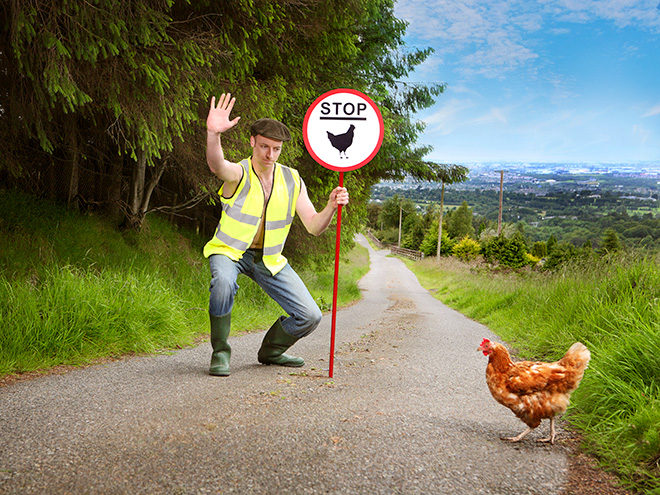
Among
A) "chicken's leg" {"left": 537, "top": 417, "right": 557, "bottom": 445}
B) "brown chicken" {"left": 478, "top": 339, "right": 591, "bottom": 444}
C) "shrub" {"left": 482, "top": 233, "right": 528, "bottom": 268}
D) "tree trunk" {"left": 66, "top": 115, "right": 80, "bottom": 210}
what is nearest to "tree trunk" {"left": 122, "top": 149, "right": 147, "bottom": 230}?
"tree trunk" {"left": 66, "top": 115, "right": 80, "bottom": 210}

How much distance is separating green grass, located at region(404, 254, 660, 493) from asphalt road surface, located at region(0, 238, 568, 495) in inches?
15.6

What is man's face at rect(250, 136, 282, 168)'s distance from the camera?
15.7ft

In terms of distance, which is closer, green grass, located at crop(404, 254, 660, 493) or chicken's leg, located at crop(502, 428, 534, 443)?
green grass, located at crop(404, 254, 660, 493)

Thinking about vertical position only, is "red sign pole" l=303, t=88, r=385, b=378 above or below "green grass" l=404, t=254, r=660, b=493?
above

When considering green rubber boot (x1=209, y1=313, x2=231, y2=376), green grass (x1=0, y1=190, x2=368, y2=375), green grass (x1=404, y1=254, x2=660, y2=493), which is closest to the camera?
green grass (x1=404, y1=254, x2=660, y2=493)

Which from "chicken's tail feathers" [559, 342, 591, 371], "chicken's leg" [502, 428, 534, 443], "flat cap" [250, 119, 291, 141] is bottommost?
"chicken's leg" [502, 428, 534, 443]

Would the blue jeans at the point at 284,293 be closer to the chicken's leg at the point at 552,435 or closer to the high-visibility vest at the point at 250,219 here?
the high-visibility vest at the point at 250,219

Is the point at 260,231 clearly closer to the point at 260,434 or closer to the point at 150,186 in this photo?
the point at 260,434

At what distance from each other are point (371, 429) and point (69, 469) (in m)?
1.79

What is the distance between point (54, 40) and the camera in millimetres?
Answer: 4586

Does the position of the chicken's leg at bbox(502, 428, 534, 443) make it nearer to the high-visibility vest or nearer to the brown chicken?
the brown chicken

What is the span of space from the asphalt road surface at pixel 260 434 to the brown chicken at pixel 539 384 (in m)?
0.26

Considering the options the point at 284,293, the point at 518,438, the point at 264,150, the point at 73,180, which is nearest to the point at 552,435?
the point at 518,438

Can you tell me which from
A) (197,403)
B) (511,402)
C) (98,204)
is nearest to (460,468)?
(511,402)
